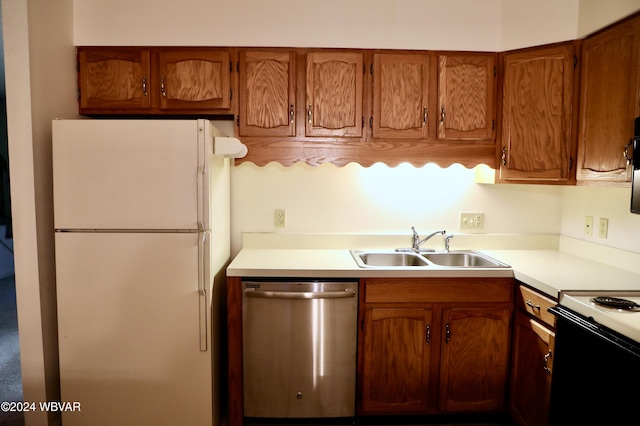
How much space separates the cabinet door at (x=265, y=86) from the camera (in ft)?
7.26

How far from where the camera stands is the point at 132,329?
192cm

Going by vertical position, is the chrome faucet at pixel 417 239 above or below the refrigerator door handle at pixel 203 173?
below

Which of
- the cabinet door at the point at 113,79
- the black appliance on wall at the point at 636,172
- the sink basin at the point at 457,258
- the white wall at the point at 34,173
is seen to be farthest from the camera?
the sink basin at the point at 457,258

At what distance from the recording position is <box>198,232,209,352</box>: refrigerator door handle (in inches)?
74.1

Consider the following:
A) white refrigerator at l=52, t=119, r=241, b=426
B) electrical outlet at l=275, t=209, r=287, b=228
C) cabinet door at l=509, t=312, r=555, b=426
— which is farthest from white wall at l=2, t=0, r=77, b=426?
cabinet door at l=509, t=312, r=555, b=426

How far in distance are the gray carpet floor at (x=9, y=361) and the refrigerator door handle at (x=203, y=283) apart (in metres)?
1.19

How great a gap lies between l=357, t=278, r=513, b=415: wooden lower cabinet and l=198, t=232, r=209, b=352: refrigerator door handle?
0.79 meters

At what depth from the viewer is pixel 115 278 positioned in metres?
1.90

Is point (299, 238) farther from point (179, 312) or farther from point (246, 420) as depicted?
point (246, 420)

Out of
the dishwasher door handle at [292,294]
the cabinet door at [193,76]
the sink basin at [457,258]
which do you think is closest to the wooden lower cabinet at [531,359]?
the sink basin at [457,258]

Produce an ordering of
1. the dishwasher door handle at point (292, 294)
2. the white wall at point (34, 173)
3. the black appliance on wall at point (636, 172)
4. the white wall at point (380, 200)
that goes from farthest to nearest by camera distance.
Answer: the white wall at point (380, 200)
the dishwasher door handle at point (292, 294)
the white wall at point (34, 173)
the black appliance on wall at point (636, 172)

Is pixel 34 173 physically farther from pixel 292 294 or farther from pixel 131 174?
pixel 292 294

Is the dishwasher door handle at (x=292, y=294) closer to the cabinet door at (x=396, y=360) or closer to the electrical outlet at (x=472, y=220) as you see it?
the cabinet door at (x=396, y=360)

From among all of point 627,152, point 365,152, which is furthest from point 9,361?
point 627,152
